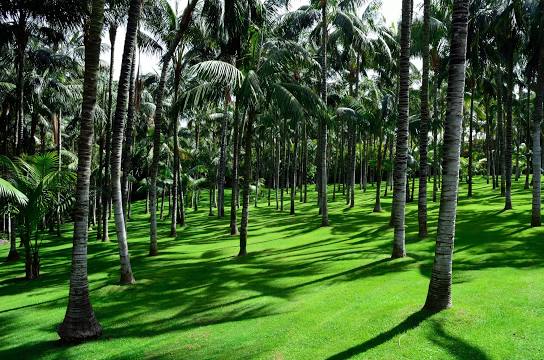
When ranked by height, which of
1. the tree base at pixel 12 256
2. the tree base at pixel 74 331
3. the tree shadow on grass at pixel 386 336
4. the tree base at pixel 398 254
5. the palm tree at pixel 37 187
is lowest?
the tree base at pixel 12 256

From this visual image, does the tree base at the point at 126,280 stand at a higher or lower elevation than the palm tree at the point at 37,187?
lower

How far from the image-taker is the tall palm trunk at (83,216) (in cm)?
961

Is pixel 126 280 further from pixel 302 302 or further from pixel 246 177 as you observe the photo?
pixel 302 302

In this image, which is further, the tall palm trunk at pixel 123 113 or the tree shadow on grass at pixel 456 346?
Result: the tall palm trunk at pixel 123 113

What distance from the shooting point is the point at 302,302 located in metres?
11.1

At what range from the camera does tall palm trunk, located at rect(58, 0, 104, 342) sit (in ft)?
31.5

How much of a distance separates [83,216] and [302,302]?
539cm

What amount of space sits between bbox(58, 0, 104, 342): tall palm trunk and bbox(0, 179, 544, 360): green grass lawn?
41cm

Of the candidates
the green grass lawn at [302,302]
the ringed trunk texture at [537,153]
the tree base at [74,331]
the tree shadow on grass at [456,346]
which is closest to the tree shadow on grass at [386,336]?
the green grass lawn at [302,302]

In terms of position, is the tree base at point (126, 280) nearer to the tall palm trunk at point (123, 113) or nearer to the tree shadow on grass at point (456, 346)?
the tall palm trunk at point (123, 113)

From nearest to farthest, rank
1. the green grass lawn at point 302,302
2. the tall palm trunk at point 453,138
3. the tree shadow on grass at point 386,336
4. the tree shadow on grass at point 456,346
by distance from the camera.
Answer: the tree shadow on grass at point 456,346 < the tree shadow on grass at point 386,336 < the green grass lawn at point 302,302 < the tall palm trunk at point 453,138

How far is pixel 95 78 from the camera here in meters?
9.77

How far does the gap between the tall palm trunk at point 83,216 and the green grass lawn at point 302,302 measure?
406 mm

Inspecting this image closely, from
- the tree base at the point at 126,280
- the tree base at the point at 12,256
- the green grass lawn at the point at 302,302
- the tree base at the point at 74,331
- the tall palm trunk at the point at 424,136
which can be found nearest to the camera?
the green grass lawn at the point at 302,302
